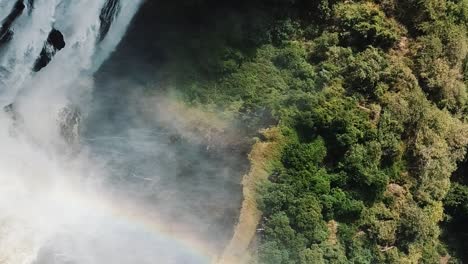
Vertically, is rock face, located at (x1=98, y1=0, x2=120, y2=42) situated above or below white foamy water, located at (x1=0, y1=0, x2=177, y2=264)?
above

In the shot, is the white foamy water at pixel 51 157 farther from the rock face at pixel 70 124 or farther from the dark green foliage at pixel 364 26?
the dark green foliage at pixel 364 26

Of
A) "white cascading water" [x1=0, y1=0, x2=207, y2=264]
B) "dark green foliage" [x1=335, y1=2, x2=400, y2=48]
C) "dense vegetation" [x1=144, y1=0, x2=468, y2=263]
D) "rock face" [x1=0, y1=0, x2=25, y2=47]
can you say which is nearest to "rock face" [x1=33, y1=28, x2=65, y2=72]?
"white cascading water" [x1=0, y1=0, x2=207, y2=264]

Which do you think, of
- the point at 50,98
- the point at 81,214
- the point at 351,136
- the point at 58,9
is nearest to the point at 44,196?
the point at 81,214

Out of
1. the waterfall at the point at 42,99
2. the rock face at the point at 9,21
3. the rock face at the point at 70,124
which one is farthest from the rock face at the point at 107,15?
the rock face at the point at 9,21

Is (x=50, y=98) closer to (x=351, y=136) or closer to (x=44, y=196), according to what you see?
(x=44, y=196)

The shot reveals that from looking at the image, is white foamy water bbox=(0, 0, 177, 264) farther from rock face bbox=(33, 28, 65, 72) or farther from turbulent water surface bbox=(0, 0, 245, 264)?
rock face bbox=(33, 28, 65, 72)
